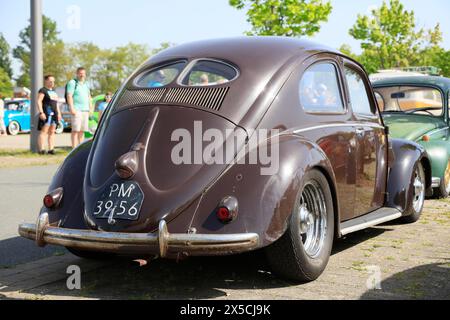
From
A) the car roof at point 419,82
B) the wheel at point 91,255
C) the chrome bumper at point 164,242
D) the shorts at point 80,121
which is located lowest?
the wheel at point 91,255

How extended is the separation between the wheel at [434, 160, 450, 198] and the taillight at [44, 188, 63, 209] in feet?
18.6

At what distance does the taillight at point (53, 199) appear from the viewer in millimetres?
4344

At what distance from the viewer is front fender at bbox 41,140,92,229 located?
4215mm

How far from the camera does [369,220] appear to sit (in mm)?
5203

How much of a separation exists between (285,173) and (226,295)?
0.86 meters

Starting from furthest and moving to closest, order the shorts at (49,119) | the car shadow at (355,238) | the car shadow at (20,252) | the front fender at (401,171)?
1. the shorts at (49,119)
2. the front fender at (401,171)
3. the car shadow at (355,238)
4. the car shadow at (20,252)

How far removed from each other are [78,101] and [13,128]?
14.8 m

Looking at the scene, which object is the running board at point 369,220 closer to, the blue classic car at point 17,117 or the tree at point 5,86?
the blue classic car at point 17,117

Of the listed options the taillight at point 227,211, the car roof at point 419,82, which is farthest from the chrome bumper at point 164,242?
the car roof at point 419,82

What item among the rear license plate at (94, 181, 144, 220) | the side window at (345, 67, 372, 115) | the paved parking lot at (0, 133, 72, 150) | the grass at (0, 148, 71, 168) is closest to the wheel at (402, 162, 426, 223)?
the side window at (345, 67, 372, 115)

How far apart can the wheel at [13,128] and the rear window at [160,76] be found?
78.7ft

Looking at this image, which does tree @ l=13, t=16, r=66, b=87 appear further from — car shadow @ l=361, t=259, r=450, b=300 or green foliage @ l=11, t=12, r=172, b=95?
car shadow @ l=361, t=259, r=450, b=300

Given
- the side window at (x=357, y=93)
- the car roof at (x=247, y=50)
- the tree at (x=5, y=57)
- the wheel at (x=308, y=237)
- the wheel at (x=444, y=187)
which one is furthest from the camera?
the tree at (x=5, y=57)
